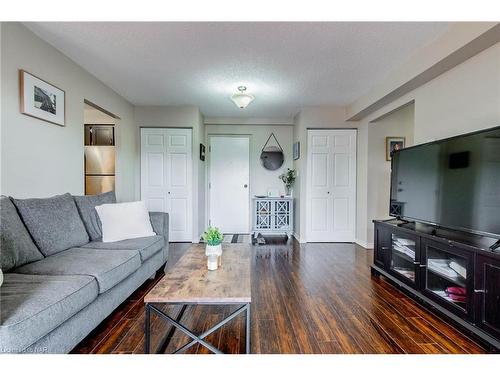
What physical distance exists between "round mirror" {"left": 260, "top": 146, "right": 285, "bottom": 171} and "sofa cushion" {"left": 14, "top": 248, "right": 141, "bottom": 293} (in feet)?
11.4

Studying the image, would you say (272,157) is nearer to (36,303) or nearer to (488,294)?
(488,294)

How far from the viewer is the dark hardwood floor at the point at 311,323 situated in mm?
1588

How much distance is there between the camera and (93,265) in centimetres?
171

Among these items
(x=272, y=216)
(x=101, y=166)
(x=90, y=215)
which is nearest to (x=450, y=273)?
(x=272, y=216)

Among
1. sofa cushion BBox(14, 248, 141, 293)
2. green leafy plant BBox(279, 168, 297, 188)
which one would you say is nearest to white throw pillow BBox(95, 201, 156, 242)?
sofa cushion BBox(14, 248, 141, 293)

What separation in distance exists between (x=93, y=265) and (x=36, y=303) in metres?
0.52

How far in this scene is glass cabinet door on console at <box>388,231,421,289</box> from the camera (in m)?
2.20

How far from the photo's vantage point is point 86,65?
2844 millimetres

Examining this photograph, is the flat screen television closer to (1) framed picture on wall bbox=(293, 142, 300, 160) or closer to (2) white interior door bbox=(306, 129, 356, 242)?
(2) white interior door bbox=(306, 129, 356, 242)

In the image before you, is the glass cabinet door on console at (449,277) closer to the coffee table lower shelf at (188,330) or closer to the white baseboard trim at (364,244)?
the coffee table lower shelf at (188,330)

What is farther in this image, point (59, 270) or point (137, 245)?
point (137, 245)

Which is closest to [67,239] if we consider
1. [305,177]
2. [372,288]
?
[372,288]

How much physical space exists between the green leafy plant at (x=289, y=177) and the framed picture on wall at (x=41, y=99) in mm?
3558
